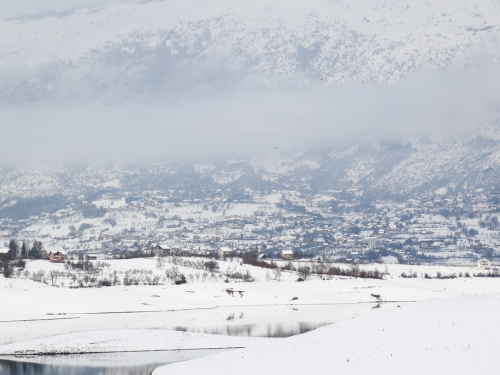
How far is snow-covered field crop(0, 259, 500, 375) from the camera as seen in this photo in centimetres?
4472

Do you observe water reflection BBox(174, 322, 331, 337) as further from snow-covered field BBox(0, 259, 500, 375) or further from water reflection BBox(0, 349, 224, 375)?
water reflection BBox(0, 349, 224, 375)

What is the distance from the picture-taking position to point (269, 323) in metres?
84.4

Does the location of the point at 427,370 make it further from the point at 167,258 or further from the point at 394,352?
the point at 167,258

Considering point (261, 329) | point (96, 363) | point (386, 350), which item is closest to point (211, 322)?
point (261, 329)

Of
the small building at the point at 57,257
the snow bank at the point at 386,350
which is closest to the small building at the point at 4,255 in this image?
the small building at the point at 57,257

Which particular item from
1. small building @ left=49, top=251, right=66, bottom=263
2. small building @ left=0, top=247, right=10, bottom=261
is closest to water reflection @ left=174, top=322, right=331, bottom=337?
small building @ left=0, top=247, right=10, bottom=261

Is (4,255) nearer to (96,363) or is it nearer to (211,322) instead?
(211,322)

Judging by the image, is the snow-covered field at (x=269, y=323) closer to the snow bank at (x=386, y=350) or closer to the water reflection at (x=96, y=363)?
the snow bank at (x=386, y=350)

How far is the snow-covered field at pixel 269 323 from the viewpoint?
44.7m

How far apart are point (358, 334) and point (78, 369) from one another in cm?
2018

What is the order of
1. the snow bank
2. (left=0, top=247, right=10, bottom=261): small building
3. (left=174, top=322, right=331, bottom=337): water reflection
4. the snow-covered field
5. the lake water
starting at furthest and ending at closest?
(left=0, top=247, right=10, bottom=261): small building, (left=174, top=322, right=331, bottom=337): water reflection, the lake water, the snow-covered field, the snow bank

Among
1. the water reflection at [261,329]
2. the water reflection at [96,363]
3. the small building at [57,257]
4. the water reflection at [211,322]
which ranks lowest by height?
the water reflection at [96,363]

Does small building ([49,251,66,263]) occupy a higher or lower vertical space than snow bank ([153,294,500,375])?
higher

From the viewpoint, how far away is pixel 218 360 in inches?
1987
